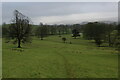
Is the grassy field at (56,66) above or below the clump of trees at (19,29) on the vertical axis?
below

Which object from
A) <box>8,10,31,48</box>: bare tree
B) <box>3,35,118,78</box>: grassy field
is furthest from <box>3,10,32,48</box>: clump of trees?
<box>3,35,118,78</box>: grassy field

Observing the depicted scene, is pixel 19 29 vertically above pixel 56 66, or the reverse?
pixel 19 29

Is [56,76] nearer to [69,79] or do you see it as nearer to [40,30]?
[69,79]

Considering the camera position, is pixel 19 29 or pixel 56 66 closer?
pixel 56 66

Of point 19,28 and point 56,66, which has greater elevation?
point 19,28

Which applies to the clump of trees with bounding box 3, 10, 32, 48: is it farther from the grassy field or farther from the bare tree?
the grassy field

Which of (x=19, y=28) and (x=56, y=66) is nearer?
(x=56, y=66)

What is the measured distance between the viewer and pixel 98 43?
60.3 metres

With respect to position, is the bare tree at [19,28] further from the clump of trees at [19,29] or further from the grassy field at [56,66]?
the grassy field at [56,66]

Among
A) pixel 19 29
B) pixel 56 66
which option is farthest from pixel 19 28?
pixel 56 66

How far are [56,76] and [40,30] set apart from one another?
75.5 metres

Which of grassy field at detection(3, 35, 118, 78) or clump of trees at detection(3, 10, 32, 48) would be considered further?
clump of trees at detection(3, 10, 32, 48)

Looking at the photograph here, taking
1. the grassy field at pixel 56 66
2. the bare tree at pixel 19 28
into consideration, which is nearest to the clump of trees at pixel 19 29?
the bare tree at pixel 19 28

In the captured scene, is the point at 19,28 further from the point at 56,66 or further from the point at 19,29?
the point at 56,66
